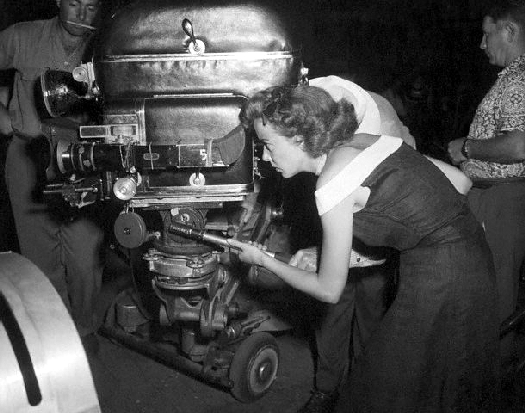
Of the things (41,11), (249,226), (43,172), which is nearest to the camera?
(249,226)

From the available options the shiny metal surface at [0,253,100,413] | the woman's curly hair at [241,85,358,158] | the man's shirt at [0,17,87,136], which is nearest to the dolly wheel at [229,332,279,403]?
the woman's curly hair at [241,85,358,158]

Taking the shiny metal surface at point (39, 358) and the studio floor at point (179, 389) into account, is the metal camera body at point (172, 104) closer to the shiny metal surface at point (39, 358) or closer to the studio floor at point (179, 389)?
the shiny metal surface at point (39, 358)

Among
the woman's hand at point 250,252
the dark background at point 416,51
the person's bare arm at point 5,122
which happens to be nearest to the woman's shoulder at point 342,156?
the woman's hand at point 250,252

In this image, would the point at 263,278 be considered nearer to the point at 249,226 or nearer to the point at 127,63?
the point at 249,226

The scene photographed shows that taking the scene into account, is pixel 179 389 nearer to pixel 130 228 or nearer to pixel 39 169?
pixel 130 228

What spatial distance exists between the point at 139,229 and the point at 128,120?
Answer: 48 cm

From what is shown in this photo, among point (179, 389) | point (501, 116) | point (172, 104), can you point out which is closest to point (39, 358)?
point (172, 104)

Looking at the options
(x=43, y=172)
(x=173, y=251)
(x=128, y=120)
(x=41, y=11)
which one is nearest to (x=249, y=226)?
(x=173, y=251)

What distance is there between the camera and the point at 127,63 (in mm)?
2322

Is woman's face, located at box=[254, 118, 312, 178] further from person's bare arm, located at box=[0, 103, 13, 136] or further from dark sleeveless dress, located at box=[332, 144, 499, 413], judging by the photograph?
person's bare arm, located at box=[0, 103, 13, 136]

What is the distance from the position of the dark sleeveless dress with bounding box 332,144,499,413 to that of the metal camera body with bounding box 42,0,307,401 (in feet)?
2.19

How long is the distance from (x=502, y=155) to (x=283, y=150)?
1534 millimetres

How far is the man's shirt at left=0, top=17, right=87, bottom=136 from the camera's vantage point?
3.42m

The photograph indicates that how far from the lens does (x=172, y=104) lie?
88.6 inches
